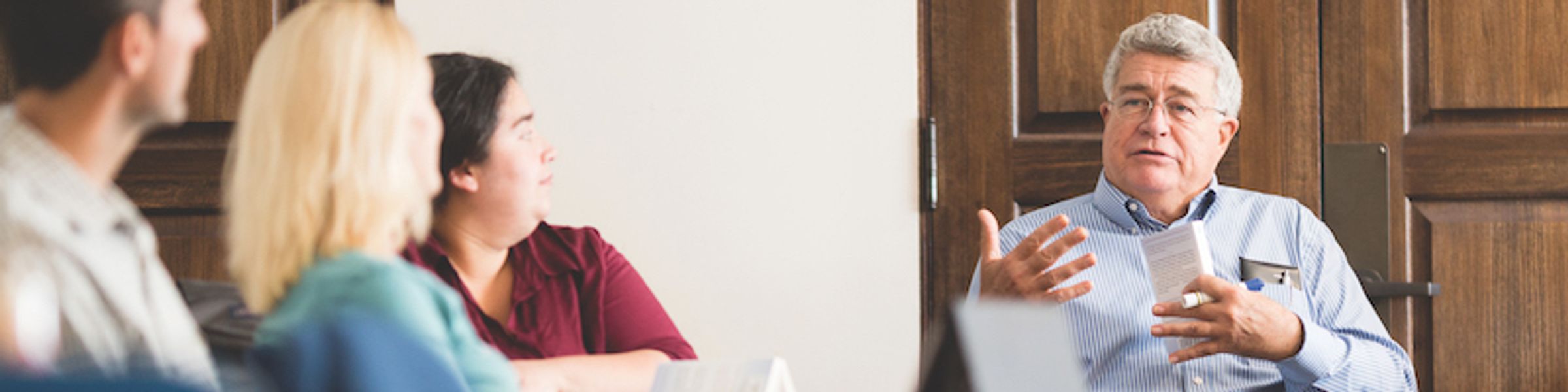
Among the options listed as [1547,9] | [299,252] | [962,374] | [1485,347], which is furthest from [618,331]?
[1547,9]

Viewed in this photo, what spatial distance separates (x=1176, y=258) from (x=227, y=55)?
4.97ft

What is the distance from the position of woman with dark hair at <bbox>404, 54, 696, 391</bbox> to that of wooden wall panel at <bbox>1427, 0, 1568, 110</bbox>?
4.28 ft

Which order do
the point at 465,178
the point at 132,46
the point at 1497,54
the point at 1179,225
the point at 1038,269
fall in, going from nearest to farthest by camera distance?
the point at 132,46, the point at 465,178, the point at 1038,269, the point at 1179,225, the point at 1497,54

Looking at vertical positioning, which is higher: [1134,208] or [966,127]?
[966,127]

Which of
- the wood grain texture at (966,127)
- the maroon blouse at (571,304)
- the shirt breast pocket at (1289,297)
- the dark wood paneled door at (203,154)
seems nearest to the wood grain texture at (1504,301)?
the shirt breast pocket at (1289,297)

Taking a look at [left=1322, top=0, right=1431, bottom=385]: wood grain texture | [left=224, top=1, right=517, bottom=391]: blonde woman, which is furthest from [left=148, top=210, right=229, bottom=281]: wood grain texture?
[left=1322, top=0, right=1431, bottom=385]: wood grain texture

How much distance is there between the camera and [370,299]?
2.01 ft

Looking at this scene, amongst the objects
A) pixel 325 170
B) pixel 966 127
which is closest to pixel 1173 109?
pixel 966 127

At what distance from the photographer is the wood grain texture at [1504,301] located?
198 cm

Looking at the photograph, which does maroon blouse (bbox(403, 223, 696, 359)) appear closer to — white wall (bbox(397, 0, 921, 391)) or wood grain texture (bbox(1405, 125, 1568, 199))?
white wall (bbox(397, 0, 921, 391))

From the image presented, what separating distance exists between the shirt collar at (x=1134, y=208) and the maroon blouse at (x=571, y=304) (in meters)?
0.67

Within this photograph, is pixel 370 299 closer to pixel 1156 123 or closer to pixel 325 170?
pixel 325 170

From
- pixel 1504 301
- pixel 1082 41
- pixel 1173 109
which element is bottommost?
pixel 1504 301

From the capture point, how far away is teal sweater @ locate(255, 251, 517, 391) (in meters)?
0.61
